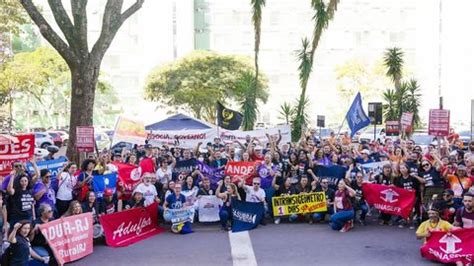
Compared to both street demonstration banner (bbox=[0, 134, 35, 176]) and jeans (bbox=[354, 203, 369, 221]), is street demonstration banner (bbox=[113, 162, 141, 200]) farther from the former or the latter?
jeans (bbox=[354, 203, 369, 221])

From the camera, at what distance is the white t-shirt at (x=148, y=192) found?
1284 centimetres

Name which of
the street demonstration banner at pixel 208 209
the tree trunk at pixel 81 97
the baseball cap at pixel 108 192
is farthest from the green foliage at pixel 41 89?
the baseball cap at pixel 108 192

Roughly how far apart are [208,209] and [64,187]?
334cm

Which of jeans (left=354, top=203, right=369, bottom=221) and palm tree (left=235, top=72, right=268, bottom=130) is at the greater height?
palm tree (left=235, top=72, right=268, bottom=130)

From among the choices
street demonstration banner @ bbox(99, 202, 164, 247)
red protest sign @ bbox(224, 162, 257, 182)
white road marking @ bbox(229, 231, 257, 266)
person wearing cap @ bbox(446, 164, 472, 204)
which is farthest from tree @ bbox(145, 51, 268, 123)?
person wearing cap @ bbox(446, 164, 472, 204)

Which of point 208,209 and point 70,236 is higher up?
point 70,236

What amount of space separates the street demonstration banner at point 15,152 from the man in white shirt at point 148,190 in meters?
2.83

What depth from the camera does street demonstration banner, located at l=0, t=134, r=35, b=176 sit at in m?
10.3

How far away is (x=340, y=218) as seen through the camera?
1261 centimetres

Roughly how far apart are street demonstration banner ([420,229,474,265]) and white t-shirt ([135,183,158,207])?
18.9 feet

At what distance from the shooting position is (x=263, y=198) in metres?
13.3

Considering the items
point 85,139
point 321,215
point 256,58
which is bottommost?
point 321,215

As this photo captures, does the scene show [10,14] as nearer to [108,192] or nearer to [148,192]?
[148,192]

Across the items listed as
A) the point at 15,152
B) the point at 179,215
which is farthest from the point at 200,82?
the point at 15,152
